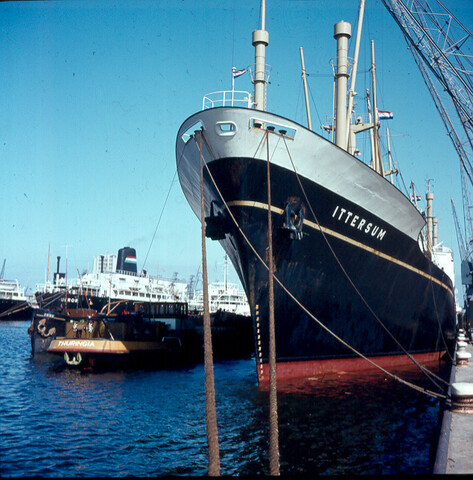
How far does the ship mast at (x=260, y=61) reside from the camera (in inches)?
640

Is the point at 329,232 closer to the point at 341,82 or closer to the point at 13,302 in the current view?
the point at 341,82

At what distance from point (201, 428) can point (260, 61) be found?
12.6 metres

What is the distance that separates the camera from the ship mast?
16250 millimetres

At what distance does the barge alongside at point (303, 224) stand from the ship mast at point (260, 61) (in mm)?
37

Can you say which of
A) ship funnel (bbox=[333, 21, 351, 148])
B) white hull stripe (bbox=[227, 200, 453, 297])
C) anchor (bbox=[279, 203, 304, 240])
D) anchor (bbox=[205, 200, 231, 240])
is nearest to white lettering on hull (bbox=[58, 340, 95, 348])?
anchor (bbox=[205, 200, 231, 240])

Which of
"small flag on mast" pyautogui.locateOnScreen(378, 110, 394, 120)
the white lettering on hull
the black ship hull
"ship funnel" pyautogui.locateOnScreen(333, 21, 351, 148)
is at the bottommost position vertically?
the white lettering on hull

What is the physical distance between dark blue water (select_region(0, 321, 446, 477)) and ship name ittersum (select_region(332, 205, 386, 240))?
4.93m

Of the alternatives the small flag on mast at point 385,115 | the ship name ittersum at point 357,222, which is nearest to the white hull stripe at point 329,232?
the ship name ittersum at point 357,222

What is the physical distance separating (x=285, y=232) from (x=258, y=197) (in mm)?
1336

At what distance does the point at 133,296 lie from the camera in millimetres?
64875

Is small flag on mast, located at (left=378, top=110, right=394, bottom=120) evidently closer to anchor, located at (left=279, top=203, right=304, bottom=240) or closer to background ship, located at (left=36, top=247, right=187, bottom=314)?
anchor, located at (left=279, top=203, right=304, bottom=240)

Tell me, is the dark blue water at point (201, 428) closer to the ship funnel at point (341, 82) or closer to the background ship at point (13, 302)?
the ship funnel at point (341, 82)

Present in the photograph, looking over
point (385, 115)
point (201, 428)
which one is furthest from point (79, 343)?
point (385, 115)

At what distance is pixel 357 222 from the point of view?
1529cm
